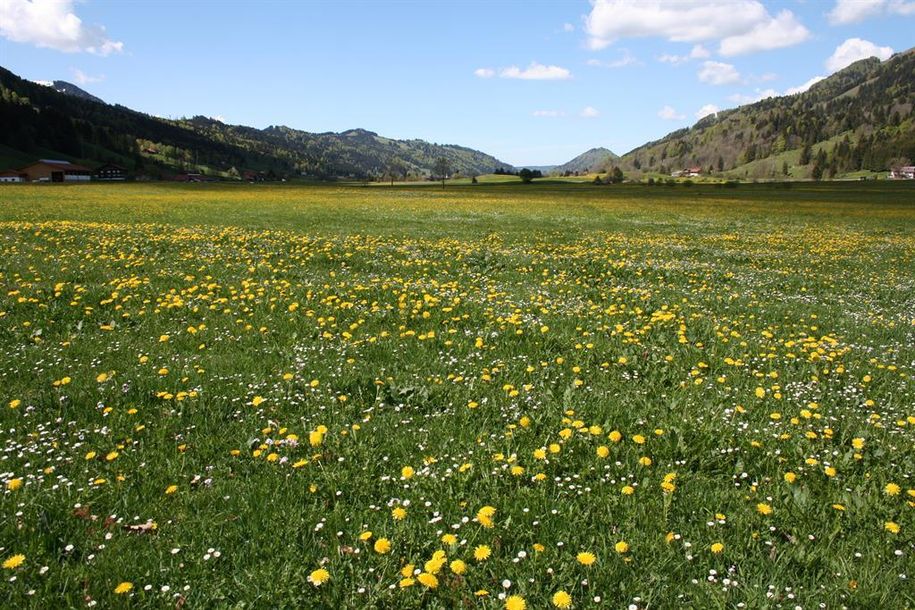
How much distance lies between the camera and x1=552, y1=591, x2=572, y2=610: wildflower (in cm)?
305

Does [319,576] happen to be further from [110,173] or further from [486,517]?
[110,173]

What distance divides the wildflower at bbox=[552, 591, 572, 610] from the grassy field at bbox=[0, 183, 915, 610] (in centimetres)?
12

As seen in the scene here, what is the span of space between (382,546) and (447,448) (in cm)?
164

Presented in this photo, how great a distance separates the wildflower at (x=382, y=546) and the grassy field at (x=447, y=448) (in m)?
0.10

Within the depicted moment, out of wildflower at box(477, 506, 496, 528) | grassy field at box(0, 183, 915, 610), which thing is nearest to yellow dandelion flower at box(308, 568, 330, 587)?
grassy field at box(0, 183, 915, 610)

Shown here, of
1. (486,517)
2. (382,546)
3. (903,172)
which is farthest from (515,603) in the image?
(903,172)

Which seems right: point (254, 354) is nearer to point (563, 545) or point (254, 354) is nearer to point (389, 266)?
point (563, 545)

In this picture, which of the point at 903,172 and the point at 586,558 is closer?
the point at 586,558

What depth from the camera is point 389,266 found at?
15.1m

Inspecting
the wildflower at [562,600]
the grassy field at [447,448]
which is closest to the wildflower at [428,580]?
the grassy field at [447,448]

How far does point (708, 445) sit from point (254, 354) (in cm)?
608

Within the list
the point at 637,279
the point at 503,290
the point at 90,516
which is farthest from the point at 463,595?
the point at 637,279

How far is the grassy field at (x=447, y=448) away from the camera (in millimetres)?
3416

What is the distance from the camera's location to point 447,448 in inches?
200
